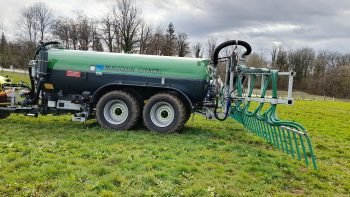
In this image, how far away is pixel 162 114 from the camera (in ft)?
30.0

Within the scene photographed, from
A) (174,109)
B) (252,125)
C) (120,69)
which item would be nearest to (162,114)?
(174,109)

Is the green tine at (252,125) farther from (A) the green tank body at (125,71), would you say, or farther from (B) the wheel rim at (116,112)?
(B) the wheel rim at (116,112)

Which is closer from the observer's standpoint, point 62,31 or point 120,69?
point 120,69

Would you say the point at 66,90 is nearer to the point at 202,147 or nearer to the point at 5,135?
the point at 5,135

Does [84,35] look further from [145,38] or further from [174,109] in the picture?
[174,109]

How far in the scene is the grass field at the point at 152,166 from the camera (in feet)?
15.8

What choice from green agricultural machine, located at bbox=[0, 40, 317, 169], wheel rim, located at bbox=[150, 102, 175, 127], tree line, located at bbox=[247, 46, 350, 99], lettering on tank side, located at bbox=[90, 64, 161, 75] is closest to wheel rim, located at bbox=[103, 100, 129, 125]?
green agricultural machine, located at bbox=[0, 40, 317, 169]

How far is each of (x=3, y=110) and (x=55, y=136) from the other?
258cm

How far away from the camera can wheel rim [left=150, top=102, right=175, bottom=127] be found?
356 inches

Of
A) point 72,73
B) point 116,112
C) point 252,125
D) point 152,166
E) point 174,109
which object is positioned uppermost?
point 72,73

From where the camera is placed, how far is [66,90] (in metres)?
9.44

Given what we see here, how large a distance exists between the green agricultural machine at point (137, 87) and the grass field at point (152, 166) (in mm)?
544

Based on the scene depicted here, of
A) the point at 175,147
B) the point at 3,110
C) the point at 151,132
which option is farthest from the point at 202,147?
the point at 3,110

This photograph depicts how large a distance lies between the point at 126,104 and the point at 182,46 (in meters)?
47.5
